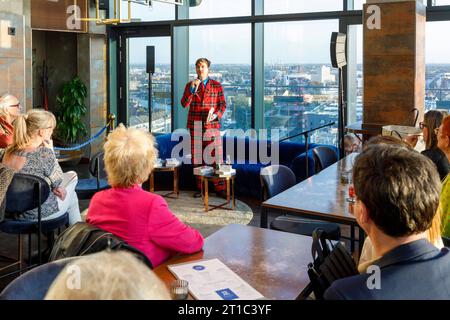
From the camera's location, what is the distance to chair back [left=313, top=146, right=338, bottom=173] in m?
5.16

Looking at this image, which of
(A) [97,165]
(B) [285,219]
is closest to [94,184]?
(A) [97,165]

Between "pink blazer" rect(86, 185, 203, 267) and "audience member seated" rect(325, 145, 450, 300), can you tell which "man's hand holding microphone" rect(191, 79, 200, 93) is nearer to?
"pink blazer" rect(86, 185, 203, 267)

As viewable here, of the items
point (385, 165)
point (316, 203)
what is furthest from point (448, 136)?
point (385, 165)

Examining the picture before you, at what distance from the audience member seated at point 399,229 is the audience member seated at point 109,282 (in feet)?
2.57

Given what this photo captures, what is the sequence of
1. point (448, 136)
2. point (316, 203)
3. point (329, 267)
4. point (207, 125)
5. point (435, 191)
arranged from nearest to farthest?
point (435, 191) < point (329, 267) < point (448, 136) < point (316, 203) < point (207, 125)

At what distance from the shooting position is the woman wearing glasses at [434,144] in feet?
11.9

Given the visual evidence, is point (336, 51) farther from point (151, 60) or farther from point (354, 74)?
point (151, 60)

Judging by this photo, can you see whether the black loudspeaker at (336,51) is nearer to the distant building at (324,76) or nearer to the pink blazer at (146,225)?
the distant building at (324,76)

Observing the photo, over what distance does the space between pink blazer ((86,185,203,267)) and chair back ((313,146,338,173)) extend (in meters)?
2.96

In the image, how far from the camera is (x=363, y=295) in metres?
1.51

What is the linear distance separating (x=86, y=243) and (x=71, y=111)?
7.56 m

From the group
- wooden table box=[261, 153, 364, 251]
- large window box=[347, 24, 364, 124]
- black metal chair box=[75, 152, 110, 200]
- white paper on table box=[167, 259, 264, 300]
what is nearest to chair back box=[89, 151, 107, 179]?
black metal chair box=[75, 152, 110, 200]

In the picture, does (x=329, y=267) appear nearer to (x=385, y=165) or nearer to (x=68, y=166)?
(x=385, y=165)
